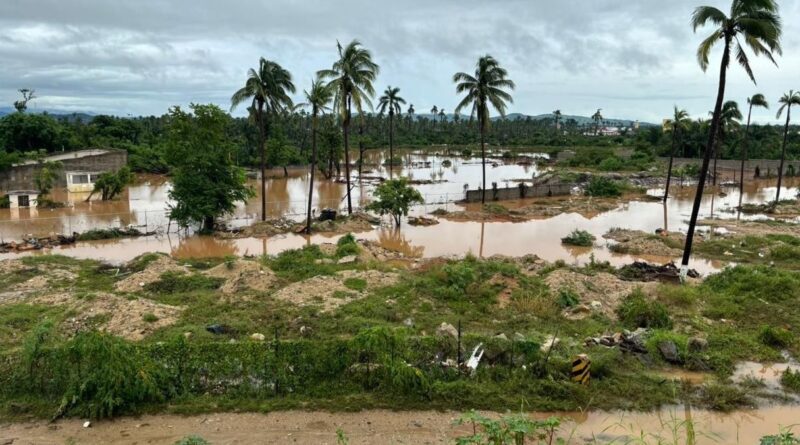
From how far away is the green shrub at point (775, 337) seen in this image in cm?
1229

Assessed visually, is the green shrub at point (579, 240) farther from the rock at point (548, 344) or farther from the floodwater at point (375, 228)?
the rock at point (548, 344)

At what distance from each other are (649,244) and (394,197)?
13.1 m

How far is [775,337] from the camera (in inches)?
487

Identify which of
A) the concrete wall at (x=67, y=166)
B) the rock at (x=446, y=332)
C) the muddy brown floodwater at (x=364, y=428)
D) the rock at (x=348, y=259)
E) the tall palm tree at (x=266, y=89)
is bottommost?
the muddy brown floodwater at (x=364, y=428)

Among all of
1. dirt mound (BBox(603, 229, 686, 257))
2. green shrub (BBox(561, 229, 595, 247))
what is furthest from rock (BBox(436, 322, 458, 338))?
green shrub (BBox(561, 229, 595, 247))

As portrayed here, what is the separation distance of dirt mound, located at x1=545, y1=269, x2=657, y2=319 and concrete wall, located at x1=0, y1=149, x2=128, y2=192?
127ft

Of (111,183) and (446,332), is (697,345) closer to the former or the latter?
(446,332)

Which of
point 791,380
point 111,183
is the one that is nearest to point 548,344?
point 791,380

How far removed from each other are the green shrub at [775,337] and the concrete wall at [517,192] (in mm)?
27911

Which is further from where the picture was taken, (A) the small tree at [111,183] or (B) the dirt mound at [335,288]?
(A) the small tree at [111,183]

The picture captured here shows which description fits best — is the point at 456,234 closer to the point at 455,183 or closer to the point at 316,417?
the point at 316,417

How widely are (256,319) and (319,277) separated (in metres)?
3.64

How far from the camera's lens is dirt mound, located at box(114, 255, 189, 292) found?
1683 centimetres

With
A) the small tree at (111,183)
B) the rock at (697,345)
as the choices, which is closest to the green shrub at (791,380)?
the rock at (697,345)
